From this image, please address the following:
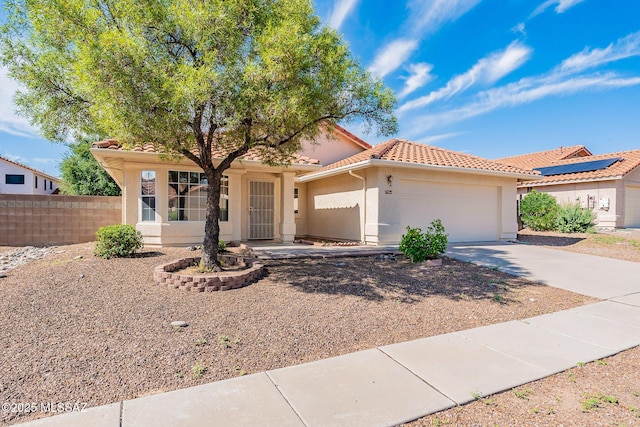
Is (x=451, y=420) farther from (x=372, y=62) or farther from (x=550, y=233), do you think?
(x=550, y=233)

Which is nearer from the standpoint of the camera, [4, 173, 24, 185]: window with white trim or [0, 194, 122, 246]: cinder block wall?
[0, 194, 122, 246]: cinder block wall

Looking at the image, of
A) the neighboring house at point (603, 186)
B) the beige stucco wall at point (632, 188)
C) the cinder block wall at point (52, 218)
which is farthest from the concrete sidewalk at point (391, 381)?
the beige stucco wall at point (632, 188)

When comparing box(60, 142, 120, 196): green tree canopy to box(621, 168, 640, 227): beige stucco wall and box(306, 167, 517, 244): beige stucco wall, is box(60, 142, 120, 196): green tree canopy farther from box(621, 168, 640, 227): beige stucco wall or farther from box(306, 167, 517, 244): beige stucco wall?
box(621, 168, 640, 227): beige stucco wall

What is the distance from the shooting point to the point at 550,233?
666 inches

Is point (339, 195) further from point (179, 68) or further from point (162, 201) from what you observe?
point (179, 68)

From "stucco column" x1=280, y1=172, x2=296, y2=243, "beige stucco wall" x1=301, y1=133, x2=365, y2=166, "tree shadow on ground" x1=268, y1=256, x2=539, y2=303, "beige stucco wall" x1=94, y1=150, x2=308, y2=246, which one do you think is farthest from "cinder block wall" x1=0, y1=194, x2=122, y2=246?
"beige stucco wall" x1=301, y1=133, x2=365, y2=166

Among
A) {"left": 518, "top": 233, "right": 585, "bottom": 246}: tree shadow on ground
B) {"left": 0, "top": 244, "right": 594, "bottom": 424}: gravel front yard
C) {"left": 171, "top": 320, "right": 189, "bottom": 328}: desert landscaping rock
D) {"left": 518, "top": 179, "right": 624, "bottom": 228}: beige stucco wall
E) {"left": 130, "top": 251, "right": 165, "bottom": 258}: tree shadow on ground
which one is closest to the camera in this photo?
{"left": 0, "top": 244, "right": 594, "bottom": 424}: gravel front yard

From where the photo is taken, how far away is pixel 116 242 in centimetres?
848

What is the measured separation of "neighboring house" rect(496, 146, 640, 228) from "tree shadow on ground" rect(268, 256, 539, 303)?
11842mm

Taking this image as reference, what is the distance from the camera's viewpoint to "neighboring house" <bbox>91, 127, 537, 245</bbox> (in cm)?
1073

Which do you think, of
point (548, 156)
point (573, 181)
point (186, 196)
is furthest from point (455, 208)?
point (548, 156)

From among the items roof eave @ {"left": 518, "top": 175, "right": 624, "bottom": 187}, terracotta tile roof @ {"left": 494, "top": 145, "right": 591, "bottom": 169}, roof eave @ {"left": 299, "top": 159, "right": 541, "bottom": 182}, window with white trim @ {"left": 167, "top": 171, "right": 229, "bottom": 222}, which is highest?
terracotta tile roof @ {"left": 494, "top": 145, "right": 591, "bottom": 169}

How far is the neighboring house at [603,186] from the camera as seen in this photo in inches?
704

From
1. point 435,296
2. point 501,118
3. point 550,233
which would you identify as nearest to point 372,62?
point 435,296
